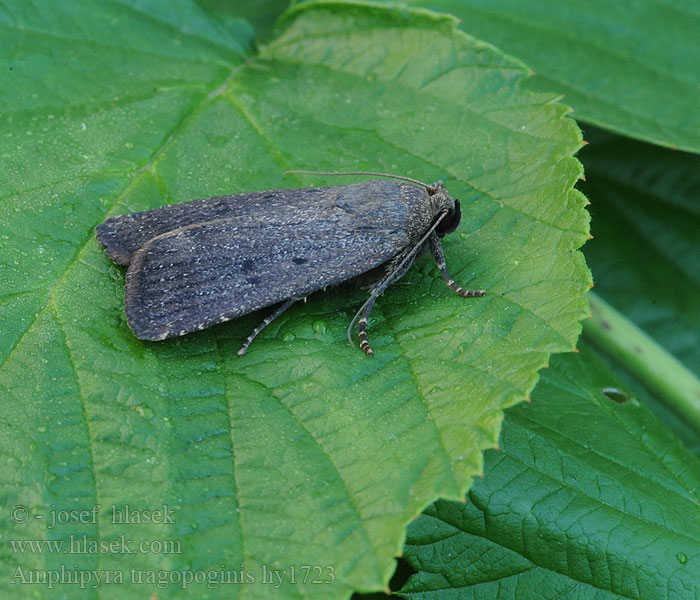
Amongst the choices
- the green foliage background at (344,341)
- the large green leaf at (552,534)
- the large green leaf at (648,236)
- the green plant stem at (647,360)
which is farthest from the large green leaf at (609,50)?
the large green leaf at (552,534)

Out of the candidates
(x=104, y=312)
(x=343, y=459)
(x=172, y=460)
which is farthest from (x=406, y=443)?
(x=104, y=312)

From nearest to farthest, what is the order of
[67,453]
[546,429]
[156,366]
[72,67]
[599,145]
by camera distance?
[67,453], [156,366], [546,429], [72,67], [599,145]

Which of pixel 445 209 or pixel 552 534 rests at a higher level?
pixel 445 209

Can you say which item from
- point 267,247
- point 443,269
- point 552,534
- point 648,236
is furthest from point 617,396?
point 267,247

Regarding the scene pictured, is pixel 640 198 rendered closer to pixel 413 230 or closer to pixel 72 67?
pixel 413 230

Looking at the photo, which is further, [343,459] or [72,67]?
[72,67]

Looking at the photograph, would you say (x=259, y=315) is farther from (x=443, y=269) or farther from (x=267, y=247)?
(x=443, y=269)

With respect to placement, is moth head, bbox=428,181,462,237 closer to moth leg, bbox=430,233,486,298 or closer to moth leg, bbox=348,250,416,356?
moth leg, bbox=430,233,486,298
